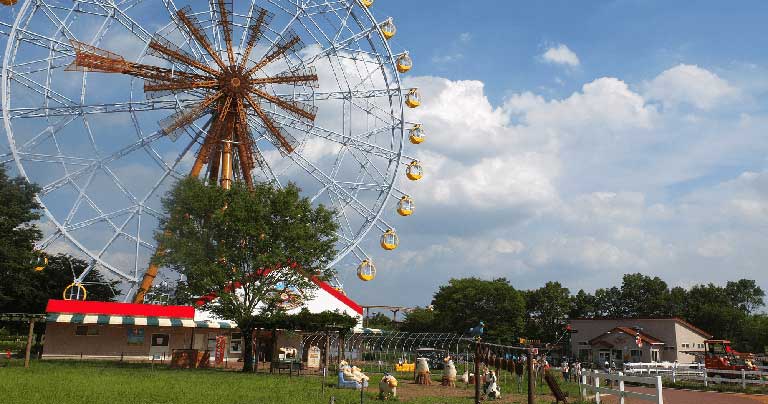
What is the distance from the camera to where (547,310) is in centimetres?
8131

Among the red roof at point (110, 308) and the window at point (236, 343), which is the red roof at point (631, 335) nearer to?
the window at point (236, 343)

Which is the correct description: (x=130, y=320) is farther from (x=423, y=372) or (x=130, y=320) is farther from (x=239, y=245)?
(x=423, y=372)

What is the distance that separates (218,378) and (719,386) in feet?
67.1

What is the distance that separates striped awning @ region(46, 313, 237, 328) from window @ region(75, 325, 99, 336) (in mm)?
2085

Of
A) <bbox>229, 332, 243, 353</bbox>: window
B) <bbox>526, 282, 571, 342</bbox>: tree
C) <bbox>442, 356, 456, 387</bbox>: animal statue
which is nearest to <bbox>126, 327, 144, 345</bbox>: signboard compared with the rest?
<bbox>229, 332, 243, 353</bbox>: window

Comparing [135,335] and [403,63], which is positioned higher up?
[403,63]

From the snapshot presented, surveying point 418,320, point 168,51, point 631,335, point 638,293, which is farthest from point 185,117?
point 638,293

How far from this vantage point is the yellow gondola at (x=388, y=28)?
141 feet

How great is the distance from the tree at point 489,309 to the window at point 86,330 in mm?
41520

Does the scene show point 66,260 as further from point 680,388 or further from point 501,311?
point 680,388

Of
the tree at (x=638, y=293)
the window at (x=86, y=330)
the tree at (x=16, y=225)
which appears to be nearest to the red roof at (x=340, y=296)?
the window at (x=86, y=330)

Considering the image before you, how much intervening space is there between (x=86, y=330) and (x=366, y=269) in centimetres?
1727

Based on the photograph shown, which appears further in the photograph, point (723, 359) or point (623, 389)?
point (723, 359)

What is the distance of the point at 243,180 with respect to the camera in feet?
124
